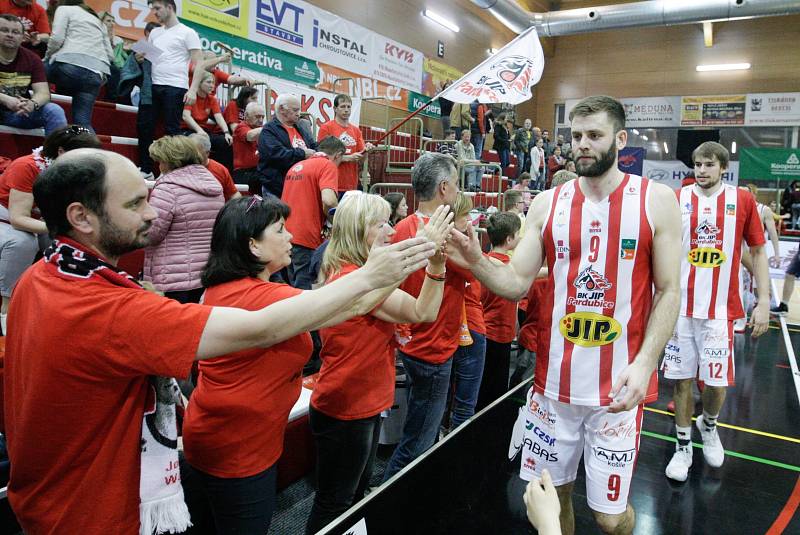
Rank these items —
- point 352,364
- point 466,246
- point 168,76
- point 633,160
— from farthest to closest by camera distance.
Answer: point 633,160 < point 168,76 < point 352,364 < point 466,246

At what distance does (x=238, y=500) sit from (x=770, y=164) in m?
20.1

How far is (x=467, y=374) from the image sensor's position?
340cm

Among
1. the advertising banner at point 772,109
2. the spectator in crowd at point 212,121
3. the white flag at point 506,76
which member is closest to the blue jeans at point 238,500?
the white flag at point 506,76

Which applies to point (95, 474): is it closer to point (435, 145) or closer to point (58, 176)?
point (58, 176)

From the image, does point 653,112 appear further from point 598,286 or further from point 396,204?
point 598,286

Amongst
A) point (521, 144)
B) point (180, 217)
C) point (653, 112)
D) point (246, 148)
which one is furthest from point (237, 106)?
point (653, 112)

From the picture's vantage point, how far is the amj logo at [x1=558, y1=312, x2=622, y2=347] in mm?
2168

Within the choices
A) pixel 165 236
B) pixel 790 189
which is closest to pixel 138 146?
pixel 165 236

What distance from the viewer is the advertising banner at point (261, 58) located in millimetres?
9211

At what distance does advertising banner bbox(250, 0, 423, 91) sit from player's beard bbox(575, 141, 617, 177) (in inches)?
365

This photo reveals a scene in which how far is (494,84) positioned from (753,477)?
3301 millimetres

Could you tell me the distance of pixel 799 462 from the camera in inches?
150

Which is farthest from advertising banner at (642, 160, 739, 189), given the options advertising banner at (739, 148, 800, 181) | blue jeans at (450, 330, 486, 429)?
blue jeans at (450, 330, 486, 429)

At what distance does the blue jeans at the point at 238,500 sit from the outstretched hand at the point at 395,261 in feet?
2.76
